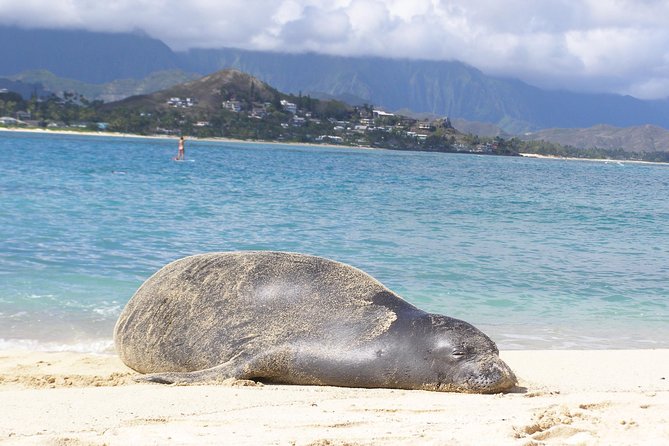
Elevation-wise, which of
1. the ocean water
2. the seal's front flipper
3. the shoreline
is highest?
the shoreline

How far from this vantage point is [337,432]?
5.16 m

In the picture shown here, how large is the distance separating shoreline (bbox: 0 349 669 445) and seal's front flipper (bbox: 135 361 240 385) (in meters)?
0.10

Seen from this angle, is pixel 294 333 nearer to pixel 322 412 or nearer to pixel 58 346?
pixel 322 412

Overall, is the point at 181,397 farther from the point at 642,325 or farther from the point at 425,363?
the point at 642,325

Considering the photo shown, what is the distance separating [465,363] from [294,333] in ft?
4.79

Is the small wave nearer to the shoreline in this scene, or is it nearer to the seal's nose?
the shoreline

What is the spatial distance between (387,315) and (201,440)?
253 cm

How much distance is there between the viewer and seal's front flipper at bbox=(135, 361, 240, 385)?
6766 mm

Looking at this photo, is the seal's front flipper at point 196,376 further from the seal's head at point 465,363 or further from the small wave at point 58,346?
Answer: the small wave at point 58,346

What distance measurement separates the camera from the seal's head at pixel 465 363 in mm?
6695

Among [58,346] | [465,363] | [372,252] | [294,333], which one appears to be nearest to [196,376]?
[294,333]

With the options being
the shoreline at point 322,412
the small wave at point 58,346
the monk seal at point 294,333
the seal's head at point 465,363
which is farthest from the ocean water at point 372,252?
the seal's head at point 465,363

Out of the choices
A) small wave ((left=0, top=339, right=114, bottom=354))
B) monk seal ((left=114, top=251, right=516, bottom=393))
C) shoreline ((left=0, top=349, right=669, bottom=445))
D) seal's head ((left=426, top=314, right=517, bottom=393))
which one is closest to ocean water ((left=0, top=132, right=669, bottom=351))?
small wave ((left=0, top=339, right=114, bottom=354))

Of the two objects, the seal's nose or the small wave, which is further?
the small wave
